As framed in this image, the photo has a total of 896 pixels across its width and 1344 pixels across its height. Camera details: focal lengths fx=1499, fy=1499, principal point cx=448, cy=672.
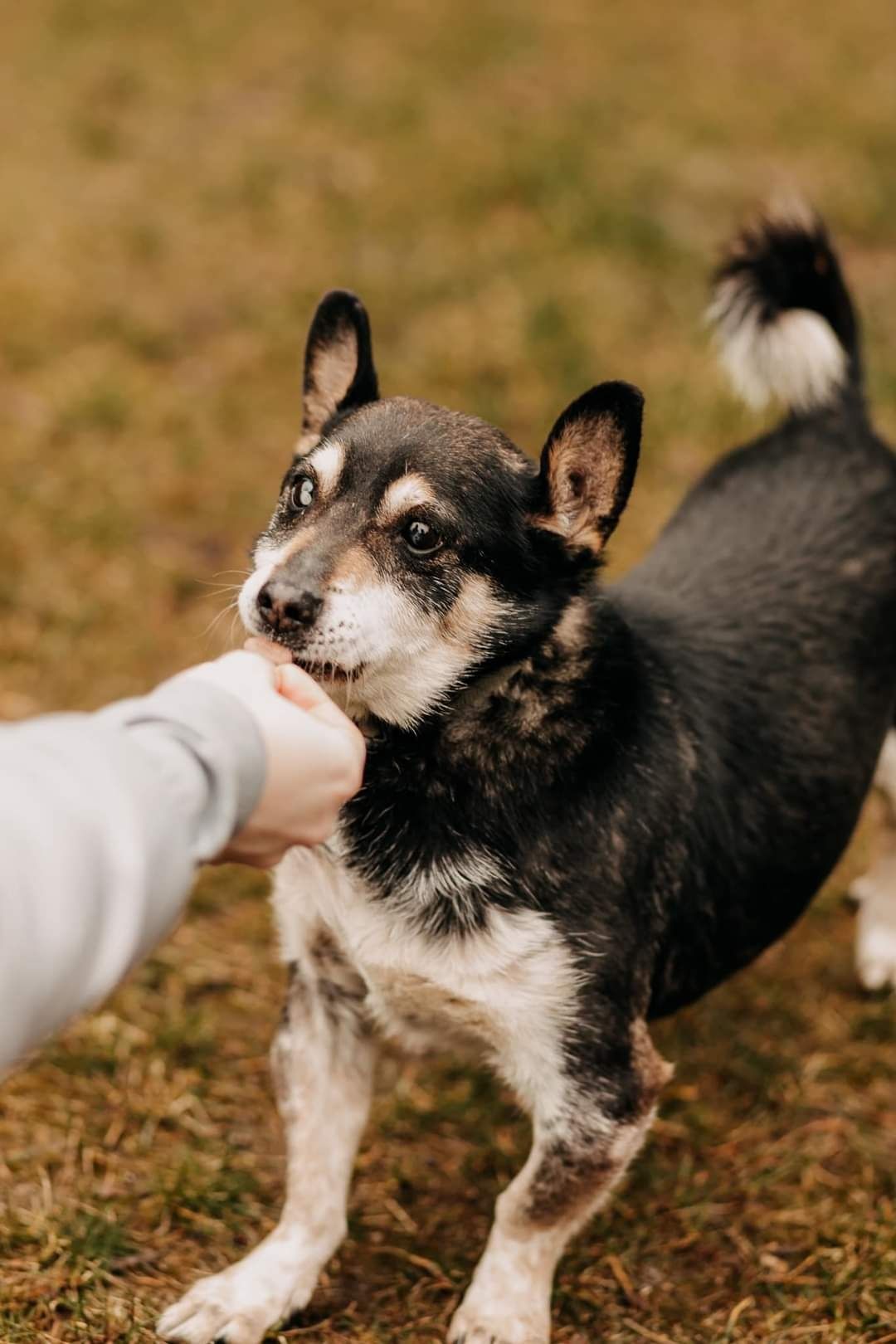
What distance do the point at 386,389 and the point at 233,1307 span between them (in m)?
4.66

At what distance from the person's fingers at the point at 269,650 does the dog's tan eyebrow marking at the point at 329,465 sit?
478mm

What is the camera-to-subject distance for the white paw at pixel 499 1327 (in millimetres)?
3164

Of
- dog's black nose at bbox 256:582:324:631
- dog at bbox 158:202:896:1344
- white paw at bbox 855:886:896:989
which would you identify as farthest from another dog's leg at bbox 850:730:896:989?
dog's black nose at bbox 256:582:324:631

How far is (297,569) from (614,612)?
2.72 feet

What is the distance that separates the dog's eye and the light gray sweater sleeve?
4.22ft

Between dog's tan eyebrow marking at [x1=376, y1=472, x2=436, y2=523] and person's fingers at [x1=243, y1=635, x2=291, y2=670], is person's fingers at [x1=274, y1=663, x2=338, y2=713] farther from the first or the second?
dog's tan eyebrow marking at [x1=376, y1=472, x2=436, y2=523]

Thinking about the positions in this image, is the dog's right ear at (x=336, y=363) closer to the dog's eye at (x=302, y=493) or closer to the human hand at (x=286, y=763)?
the dog's eye at (x=302, y=493)

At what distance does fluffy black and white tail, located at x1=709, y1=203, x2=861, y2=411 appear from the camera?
439 centimetres

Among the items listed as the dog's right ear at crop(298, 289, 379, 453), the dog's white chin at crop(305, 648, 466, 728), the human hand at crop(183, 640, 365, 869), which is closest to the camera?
the human hand at crop(183, 640, 365, 869)

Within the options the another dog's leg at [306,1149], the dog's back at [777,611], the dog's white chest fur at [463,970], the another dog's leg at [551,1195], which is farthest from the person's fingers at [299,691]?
the dog's back at [777,611]

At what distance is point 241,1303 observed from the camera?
10.5ft

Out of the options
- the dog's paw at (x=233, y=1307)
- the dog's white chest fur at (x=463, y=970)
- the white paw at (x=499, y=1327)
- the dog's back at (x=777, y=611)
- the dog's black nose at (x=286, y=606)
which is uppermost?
the dog's black nose at (x=286, y=606)

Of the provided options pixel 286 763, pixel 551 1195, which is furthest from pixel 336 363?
pixel 551 1195

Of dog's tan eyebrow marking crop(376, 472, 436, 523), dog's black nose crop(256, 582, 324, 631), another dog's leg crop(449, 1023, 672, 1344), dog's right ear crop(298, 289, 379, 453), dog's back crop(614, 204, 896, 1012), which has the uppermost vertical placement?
dog's right ear crop(298, 289, 379, 453)
